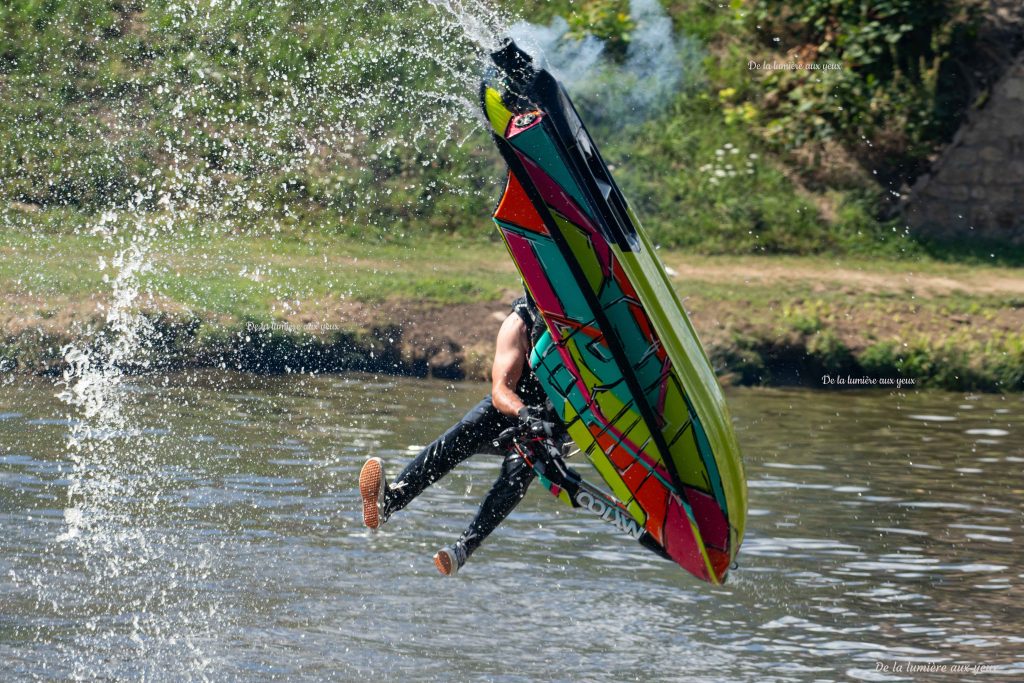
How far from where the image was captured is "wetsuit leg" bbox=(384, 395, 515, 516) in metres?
6.77

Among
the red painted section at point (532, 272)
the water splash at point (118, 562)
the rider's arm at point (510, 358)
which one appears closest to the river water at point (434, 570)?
the water splash at point (118, 562)

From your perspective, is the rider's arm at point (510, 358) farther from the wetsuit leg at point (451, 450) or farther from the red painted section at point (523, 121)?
the red painted section at point (523, 121)

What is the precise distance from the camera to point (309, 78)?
17094mm

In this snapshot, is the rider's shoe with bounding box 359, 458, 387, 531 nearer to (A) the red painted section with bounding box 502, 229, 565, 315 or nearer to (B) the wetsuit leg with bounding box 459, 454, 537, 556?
(B) the wetsuit leg with bounding box 459, 454, 537, 556

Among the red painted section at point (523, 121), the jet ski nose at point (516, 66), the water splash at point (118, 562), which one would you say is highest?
the jet ski nose at point (516, 66)

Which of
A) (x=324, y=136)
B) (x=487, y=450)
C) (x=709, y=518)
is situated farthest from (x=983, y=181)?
(x=487, y=450)

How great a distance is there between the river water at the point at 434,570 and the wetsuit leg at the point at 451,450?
2.02 feet

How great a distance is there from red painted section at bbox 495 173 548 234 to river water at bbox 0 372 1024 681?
188 cm

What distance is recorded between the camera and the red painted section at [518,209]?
652cm

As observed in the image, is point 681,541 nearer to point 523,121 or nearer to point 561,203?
point 561,203

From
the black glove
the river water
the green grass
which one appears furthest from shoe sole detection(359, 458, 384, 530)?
the green grass

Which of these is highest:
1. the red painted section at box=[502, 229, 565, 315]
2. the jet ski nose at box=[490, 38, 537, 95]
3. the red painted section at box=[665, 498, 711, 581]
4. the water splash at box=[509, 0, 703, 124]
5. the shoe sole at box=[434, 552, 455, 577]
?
the water splash at box=[509, 0, 703, 124]

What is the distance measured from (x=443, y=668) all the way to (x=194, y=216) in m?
10.8

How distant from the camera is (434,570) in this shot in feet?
25.6
